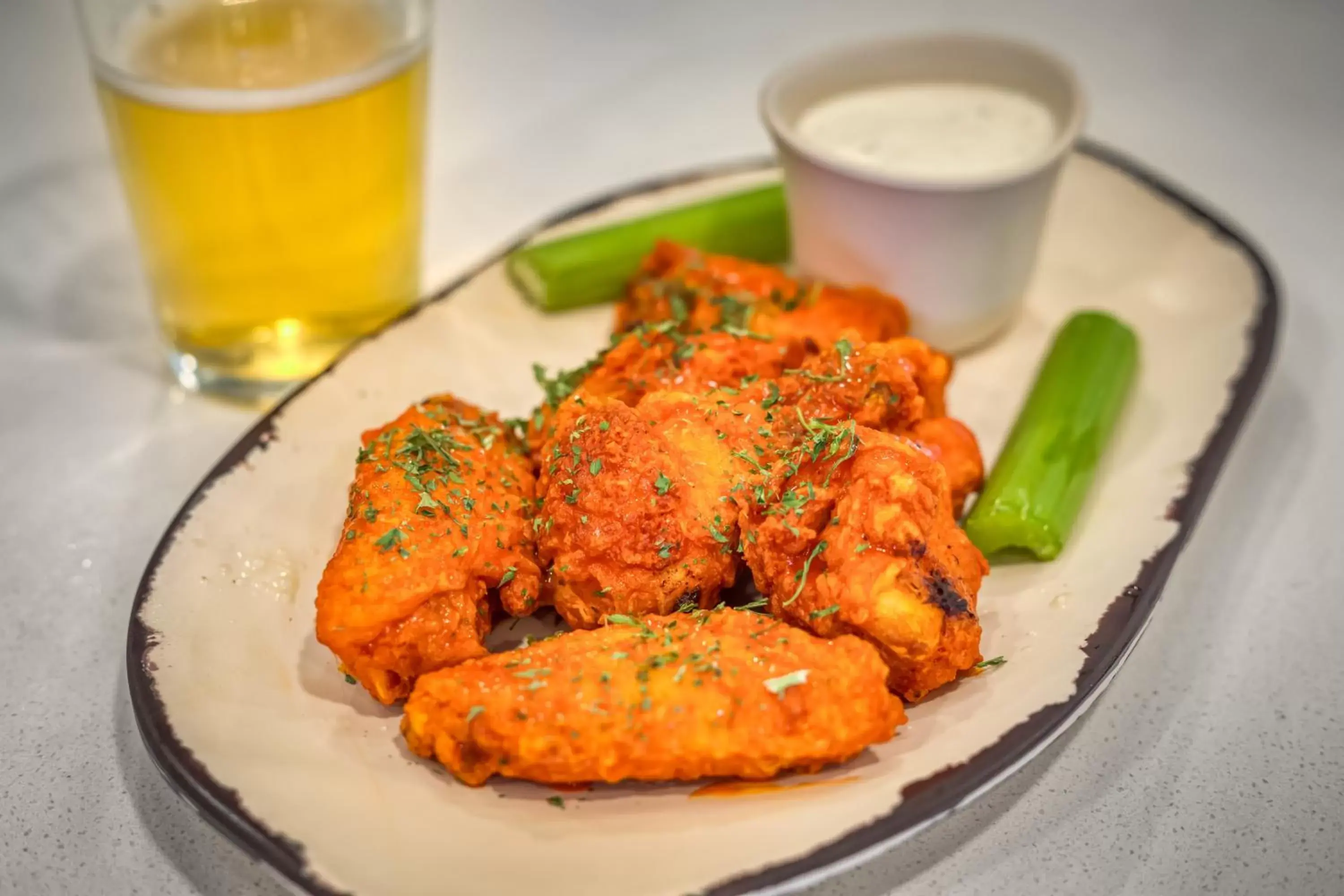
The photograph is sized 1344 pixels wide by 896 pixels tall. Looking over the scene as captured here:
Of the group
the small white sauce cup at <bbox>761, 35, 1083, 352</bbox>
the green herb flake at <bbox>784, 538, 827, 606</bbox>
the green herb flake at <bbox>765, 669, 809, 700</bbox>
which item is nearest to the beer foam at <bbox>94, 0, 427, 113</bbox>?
the small white sauce cup at <bbox>761, 35, 1083, 352</bbox>

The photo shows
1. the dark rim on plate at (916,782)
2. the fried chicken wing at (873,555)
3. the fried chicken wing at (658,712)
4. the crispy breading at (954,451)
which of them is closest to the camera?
the dark rim on plate at (916,782)

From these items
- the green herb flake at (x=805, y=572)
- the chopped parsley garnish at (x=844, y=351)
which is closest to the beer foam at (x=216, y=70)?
the chopped parsley garnish at (x=844, y=351)

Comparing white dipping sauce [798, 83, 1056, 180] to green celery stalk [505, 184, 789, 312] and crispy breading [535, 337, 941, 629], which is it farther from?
crispy breading [535, 337, 941, 629]

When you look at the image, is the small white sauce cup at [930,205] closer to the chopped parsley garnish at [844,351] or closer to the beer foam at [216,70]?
the chopped parsley garnish at [844,351]

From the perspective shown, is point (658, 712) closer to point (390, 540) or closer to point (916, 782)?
point (916, 782)

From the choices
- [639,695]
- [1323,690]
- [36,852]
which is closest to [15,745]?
[36,852]

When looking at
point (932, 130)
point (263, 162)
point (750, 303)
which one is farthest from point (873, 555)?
point (263, 162)
